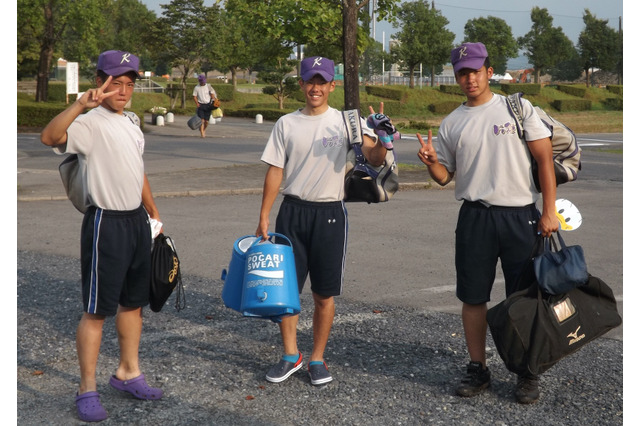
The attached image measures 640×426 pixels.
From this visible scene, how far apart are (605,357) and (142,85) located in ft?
197

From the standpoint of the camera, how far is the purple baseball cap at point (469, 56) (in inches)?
184

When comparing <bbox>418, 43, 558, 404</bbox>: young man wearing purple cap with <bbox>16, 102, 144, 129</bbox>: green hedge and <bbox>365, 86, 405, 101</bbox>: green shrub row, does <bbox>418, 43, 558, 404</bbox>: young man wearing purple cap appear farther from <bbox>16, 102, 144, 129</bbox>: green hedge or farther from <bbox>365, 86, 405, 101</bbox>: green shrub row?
<bbox>365, 86, 405, 101</bbox>: green shrub row

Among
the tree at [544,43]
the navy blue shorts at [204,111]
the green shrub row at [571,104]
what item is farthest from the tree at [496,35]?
the navy blue shorts at [204,111]

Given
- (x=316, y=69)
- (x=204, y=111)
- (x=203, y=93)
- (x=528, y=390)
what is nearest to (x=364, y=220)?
(x=316, y=69)

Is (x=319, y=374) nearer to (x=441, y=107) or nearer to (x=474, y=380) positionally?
(x=474, y=380)

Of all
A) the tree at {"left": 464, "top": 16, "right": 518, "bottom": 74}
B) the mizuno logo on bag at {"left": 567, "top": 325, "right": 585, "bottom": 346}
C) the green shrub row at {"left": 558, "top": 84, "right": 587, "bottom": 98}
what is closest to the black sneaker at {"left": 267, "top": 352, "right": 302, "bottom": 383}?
the mizuno logo on bag at {"left": 567, "top": 325, "right": 585, "bottom": 346}

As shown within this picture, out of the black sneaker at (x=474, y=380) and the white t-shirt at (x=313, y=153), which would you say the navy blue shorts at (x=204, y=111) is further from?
the black sneaker at (x=474, y=380)

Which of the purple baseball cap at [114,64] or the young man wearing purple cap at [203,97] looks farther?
the young man wearing purple cap at [203,97]

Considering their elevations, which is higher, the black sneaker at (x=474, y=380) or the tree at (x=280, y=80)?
the tree at (x=280, y=80)

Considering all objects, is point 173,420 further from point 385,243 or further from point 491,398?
point 385,243

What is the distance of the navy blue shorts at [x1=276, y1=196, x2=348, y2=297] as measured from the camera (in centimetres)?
498

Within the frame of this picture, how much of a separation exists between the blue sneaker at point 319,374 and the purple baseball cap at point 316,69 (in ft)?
5.78

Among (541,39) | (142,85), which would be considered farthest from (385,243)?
(541,39)

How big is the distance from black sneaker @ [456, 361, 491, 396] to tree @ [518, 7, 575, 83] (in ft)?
255
